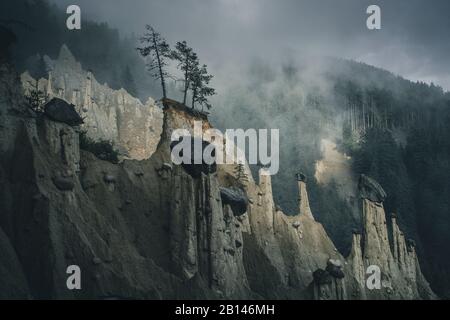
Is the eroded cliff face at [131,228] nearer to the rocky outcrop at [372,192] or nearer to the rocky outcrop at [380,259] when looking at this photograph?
the rocky outcrop at [380,259]

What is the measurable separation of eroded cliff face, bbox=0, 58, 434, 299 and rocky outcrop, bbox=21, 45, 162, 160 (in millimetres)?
32618

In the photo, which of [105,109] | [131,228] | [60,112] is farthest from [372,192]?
[60,112]

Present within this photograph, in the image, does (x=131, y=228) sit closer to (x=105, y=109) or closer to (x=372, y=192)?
(x=372, y=192)

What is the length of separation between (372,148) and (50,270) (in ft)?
315

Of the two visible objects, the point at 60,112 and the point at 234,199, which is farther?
the point at 234,199

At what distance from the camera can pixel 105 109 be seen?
3511 inches

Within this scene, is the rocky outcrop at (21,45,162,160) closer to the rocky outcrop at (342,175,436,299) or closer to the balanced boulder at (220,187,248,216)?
the rocky outcrop at (342,175,436,299)

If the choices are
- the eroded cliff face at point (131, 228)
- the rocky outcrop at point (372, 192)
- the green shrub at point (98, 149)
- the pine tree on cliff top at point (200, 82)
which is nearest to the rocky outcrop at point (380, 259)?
the rocky outcrop at point (372, 192)

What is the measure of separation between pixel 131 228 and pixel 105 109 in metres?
51.4

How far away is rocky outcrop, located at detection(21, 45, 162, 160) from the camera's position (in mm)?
83812

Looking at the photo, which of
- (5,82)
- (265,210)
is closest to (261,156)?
(265,210)

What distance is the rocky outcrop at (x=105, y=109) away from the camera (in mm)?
83812

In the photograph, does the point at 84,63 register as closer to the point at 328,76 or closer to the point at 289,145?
the point at 289,145

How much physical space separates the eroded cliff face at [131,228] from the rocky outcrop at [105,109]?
3262cm
